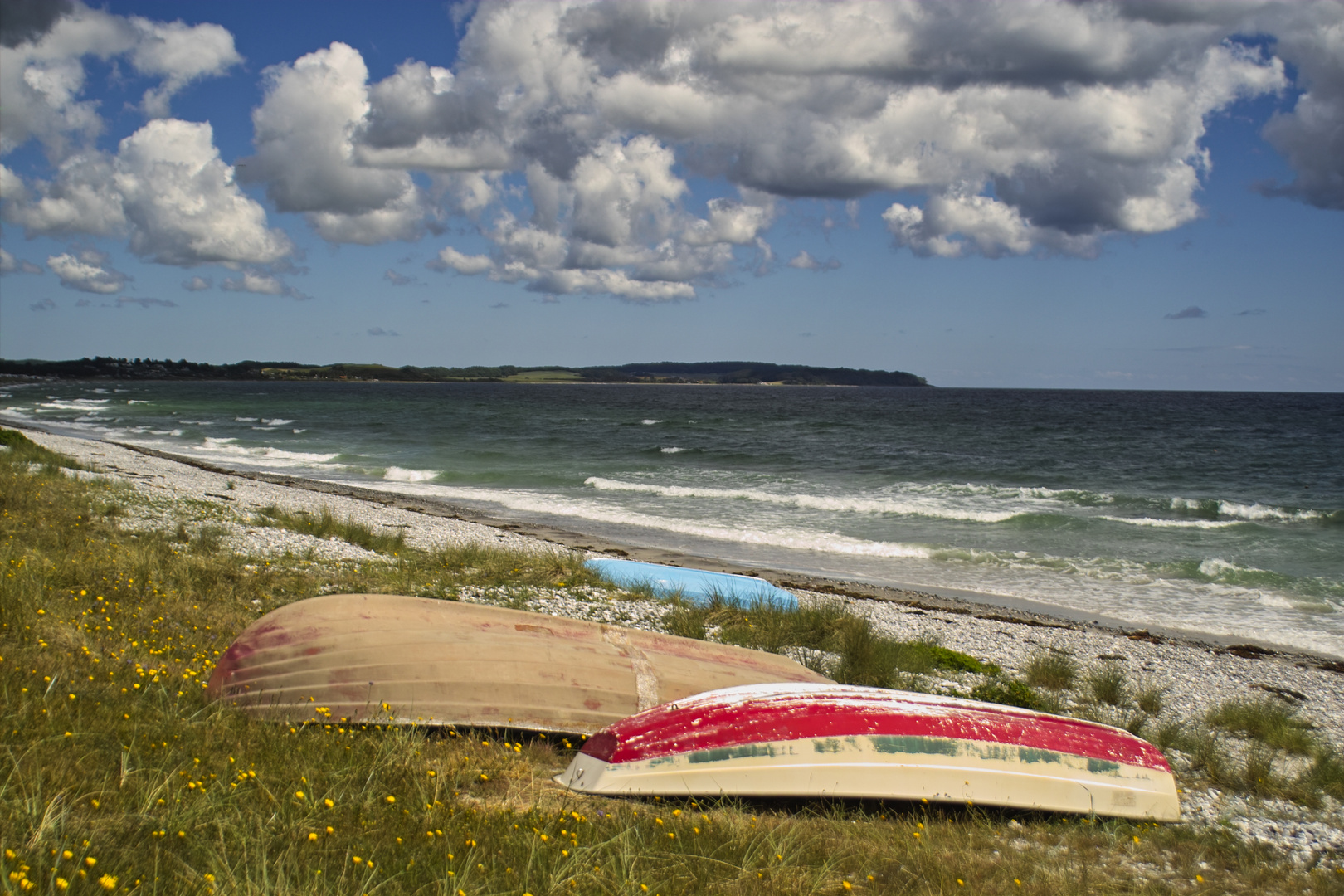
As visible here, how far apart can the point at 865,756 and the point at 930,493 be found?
70.7ft

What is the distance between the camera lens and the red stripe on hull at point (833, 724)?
4.39 m

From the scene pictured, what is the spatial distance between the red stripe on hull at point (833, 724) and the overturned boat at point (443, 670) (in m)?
0.58

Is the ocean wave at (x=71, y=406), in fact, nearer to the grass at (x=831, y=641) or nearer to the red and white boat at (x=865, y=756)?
the grass at (x=831, y=641)

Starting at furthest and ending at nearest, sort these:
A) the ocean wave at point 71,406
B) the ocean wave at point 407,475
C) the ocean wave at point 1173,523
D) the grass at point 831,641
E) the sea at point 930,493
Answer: the ocean wave at point 71,406, the ocean wave at point 407,475, the ocean wave at point 1173,523, the sea at point 930,493, the grass at point 831,641

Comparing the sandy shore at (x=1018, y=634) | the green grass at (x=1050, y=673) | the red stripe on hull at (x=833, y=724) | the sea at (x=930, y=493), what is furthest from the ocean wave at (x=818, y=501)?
the red stripe on hull at (x=833, y=724)

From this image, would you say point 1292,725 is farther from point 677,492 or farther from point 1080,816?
point 677,492

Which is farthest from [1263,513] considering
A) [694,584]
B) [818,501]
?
[694,584]

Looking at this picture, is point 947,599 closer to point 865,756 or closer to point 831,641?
point 831,641

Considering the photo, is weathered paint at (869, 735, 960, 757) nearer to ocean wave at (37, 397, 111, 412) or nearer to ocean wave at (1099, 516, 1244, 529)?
ocean wave at (1099, 516, 1244, 529)

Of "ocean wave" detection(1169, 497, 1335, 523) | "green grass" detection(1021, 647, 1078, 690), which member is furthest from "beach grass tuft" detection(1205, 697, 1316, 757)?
"ocean wave" detection(1169, 497, 1335, 523)

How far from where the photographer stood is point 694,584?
11.2 meters

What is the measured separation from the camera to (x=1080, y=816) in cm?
457

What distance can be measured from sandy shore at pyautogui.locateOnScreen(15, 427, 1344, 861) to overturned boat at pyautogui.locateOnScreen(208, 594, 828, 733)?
10.2 ft

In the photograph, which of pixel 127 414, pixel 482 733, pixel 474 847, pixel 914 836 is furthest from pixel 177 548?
pixel 127 414
